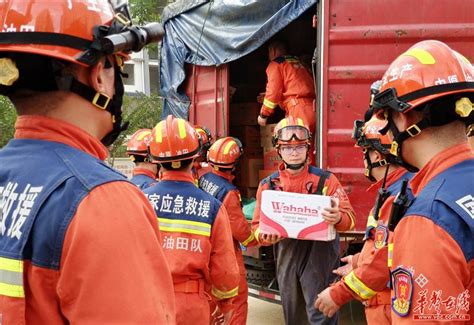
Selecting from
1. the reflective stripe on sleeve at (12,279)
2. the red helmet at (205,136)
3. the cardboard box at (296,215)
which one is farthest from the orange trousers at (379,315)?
the red helmet at (205,136)

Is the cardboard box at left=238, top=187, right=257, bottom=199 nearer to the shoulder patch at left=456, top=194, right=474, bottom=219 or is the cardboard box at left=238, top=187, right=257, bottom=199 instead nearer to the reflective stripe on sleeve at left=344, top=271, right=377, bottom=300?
the reflective stripe on sleeve at left=344, top=271, right=377, bottom=300

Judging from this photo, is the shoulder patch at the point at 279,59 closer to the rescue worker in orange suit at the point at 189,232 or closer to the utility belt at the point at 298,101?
the utility belt at the point at 298,101

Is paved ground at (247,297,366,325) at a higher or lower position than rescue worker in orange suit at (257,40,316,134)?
lower

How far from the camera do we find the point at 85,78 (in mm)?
1474

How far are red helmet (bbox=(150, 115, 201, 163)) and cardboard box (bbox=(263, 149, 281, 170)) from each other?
3.25 meters

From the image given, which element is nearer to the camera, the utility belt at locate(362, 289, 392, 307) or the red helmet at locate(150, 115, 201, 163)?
the utility belt at locate(362, 289, 392, 307)

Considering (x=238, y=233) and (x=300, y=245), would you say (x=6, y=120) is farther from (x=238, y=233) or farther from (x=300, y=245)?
(x=300, y=245)

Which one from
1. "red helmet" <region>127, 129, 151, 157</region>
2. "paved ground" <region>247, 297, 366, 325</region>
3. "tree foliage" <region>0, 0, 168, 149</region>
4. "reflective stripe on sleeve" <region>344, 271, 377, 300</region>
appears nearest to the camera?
"reflective stripe on sleeve" <region>344, 271, 377, 300</region>

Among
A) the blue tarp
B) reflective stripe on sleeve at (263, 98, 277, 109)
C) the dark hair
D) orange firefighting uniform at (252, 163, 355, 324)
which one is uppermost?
the blue tarp

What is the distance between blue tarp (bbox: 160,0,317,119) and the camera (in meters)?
5.91

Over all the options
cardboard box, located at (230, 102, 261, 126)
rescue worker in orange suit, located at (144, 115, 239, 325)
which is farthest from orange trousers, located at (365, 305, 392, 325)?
cardboard box, located at (230, 102, 261, 126)

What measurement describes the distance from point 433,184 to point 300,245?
3.22 m

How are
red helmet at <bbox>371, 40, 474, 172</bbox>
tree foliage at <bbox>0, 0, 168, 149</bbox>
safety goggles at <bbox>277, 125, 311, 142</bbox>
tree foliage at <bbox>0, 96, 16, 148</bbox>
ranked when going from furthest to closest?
tree foliage at <bbox>0, 0, 168, 149</bbox>, tree foliage at <bbox>0, 96, 16, 148</bbox>, safety goggles at <bbox>277, 125, 311, 142</bbox>, red helmet at <bbox>371, 40, 474, 172</bbox>

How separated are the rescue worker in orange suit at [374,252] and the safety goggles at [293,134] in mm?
1192
